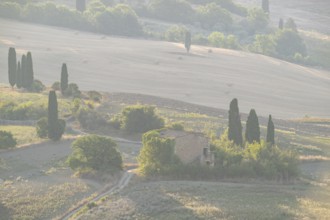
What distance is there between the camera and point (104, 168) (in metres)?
53.4

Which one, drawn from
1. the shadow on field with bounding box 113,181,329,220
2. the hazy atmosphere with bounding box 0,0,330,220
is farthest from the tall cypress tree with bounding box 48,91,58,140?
the shadow on field with bounding box 113,181,329,220

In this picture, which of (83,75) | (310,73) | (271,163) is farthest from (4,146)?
(310,73)

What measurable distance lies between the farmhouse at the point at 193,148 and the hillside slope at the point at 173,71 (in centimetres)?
4315

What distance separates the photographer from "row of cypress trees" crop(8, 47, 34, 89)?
92.8 metres

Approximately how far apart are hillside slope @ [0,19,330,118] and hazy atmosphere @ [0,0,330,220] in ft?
1.27

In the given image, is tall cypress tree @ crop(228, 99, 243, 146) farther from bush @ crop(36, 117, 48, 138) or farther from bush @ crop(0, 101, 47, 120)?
bush @ crop(0, 101, 47, 120)

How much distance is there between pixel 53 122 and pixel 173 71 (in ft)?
209

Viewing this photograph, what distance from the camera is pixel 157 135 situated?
54.3 m

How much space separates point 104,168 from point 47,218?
10808mm

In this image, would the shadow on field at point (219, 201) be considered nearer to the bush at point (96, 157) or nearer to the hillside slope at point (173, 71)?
the bush at point (96, 157)

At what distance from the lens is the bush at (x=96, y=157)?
175 feet

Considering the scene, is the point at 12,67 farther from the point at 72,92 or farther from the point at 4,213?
the point at 4,213

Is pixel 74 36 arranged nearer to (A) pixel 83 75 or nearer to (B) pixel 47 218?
(A) pixel 83 75

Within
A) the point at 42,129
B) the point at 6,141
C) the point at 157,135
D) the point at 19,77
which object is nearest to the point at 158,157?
the point at 157,135
